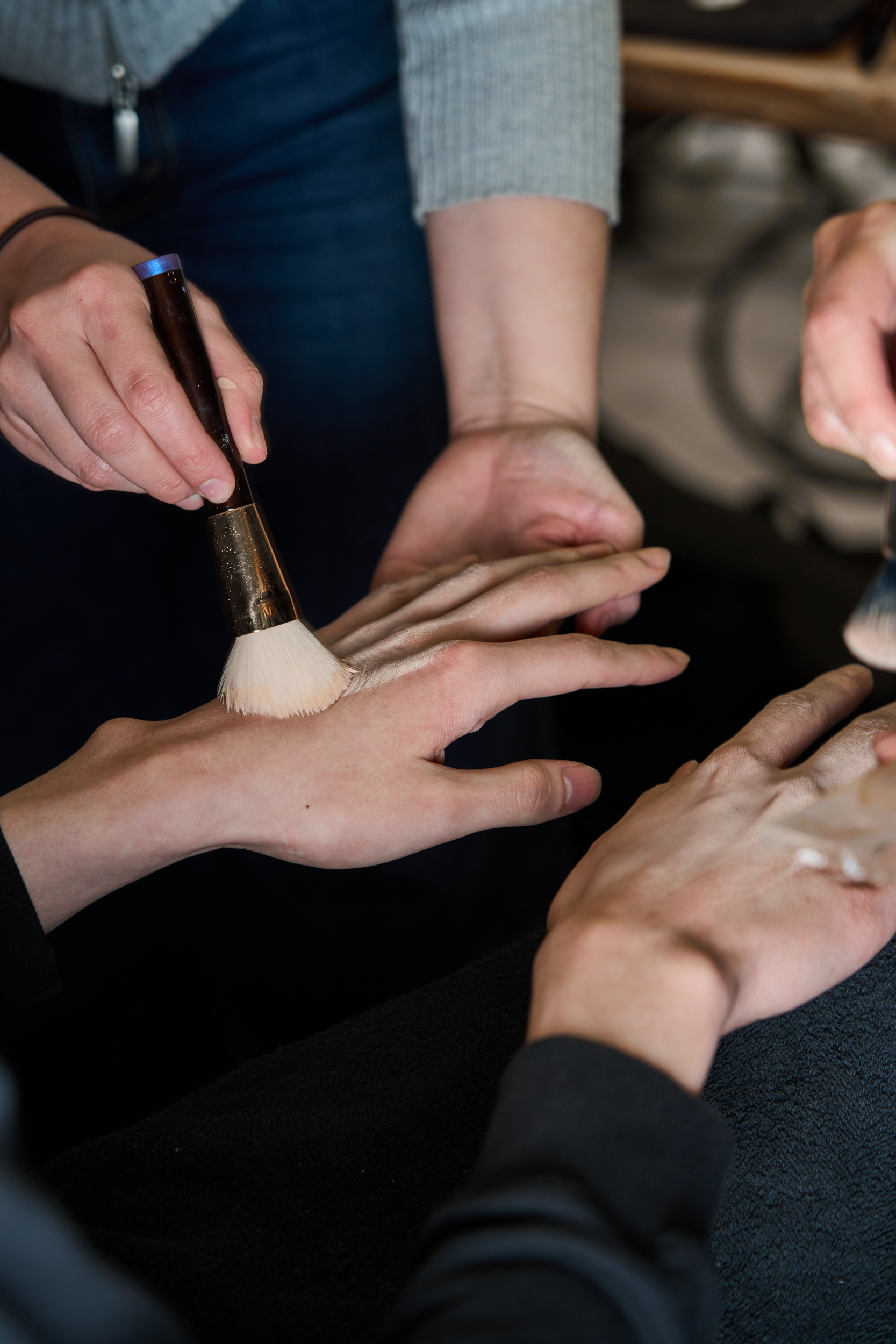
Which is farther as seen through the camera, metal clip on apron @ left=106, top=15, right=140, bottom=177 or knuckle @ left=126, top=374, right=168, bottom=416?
metal clip on apron @ left=106, top=15, right=140, bottom=177

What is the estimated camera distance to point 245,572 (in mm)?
652

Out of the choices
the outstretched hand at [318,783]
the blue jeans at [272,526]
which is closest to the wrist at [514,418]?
the blue jeans at [272,526]

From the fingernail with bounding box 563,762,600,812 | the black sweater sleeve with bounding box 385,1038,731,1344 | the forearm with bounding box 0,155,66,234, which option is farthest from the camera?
the forearm with bounding box 0,155,66,234

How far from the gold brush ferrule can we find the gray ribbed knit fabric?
489 mm

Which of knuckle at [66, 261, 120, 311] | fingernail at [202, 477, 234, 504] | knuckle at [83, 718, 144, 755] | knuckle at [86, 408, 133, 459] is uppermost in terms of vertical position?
knuckle at [66, 261, 120, 311]

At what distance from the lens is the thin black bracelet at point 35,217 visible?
779 mm

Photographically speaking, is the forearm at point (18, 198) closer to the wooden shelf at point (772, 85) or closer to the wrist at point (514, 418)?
the wrist at point (514, 418)

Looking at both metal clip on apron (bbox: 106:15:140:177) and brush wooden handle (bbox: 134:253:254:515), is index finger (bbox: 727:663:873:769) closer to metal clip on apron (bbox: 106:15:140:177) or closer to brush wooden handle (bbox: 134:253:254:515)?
brush wooden handle (bbox: 134:253:254:515)

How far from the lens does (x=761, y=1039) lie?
0.60 m

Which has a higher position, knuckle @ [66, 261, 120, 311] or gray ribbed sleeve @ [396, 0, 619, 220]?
gray ribbed sleeve @ [396, 0, 619, 220]

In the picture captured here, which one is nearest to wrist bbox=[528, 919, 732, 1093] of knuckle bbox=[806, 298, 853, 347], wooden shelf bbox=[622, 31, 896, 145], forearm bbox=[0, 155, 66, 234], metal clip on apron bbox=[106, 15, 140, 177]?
knuckle bbox=[806, 298, 853, 347]

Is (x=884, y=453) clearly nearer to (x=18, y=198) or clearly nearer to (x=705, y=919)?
(x=705, y=919)

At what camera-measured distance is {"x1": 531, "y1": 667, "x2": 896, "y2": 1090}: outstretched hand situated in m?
0.47

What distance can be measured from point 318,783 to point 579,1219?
1.15ft
